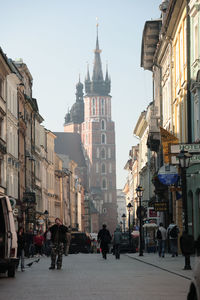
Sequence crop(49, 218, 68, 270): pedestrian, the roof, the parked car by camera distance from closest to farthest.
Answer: the parked car
crop(49, 218, 68, 270): pedestrian
the roof

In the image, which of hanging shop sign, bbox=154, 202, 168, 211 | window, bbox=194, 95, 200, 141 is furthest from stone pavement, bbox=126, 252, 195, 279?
hanging shop sign, bbox=154, 202, 168, 211

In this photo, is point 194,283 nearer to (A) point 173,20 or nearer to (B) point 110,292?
(B) point 110,292

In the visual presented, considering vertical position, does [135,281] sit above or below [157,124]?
below

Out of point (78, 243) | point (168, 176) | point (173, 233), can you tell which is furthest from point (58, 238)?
point (78, 243)

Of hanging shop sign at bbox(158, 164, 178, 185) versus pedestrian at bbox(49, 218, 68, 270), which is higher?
hanging shop sign at bbox(158, 164, 178, 185)

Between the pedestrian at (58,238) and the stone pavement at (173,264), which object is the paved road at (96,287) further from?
the pedestrian at (58,238)

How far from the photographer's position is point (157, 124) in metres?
52.0

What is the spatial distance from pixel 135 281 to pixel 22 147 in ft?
163

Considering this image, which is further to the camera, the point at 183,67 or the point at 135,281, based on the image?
the point at 183,67

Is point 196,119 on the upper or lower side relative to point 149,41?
lower

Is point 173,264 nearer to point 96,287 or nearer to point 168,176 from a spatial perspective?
point 168,176

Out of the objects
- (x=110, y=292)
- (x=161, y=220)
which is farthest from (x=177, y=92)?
(x=110, y=292)

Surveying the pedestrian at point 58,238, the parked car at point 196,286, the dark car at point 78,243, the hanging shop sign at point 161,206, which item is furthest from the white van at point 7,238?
the dark car at point 78,243

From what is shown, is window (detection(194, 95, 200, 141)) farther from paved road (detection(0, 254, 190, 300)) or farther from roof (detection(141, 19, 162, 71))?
roof (detection(141, 19, 162, 71))
